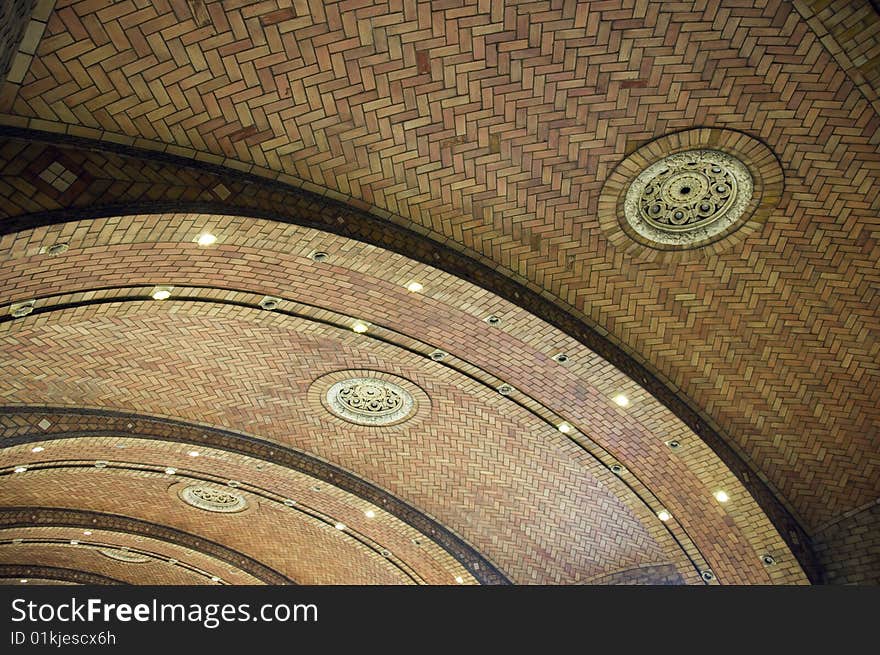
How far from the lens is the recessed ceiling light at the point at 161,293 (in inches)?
289

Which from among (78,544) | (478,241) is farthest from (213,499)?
(478,241)

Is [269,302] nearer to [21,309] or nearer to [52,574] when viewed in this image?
[21,309]

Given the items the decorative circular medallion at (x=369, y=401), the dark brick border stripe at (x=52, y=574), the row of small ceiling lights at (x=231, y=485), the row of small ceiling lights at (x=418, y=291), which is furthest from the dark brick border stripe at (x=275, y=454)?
the dark brick border stripe at (x=52, y=574)

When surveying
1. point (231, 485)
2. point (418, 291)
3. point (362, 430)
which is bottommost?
point (418, 291)

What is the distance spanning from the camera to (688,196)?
23.9 feet

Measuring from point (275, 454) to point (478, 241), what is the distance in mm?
7449

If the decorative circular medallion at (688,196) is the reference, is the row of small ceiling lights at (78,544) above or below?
above

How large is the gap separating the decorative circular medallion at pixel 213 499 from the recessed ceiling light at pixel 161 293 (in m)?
8.73

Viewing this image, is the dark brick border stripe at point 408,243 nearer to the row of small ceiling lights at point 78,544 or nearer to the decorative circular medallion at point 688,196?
the decorative circular medallion at point 688,196
